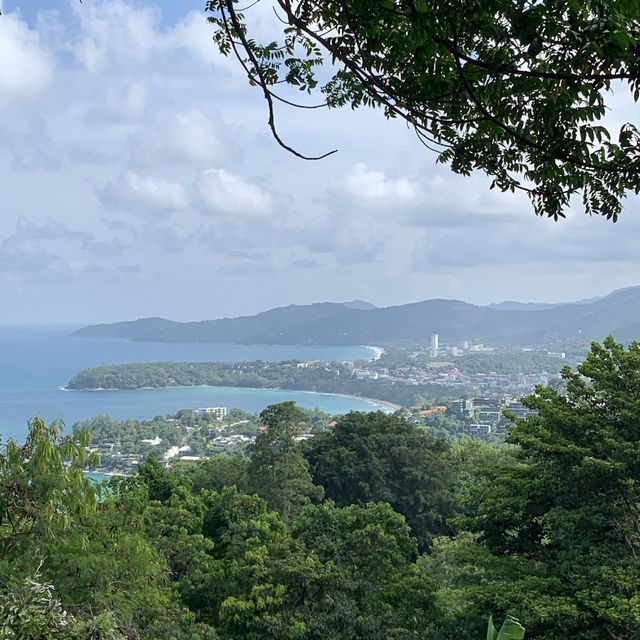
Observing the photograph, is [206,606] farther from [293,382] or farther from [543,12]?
[293,382]

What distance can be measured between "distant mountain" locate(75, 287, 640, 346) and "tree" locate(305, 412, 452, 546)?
66297 millimetres

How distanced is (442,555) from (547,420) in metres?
3.32

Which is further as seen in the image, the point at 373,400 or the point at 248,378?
the point at 248,378

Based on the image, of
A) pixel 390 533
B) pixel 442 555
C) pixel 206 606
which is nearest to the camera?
pixel 206 606

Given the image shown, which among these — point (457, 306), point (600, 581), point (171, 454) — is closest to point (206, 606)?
point (600, 581)

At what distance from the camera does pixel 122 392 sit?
1934 inches

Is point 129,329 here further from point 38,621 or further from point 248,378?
point 38,621

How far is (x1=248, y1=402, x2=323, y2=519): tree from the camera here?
11188 mm

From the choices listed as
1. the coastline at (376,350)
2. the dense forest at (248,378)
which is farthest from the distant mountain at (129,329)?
the dense forest at (248,378)

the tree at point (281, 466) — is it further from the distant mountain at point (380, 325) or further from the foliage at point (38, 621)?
the distant mountain at point (380, 325)

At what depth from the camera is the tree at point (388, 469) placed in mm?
12102

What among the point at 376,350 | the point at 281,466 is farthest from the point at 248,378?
the point at 281,466

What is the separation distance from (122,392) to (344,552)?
44973mm

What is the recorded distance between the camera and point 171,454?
2522 centimetres
